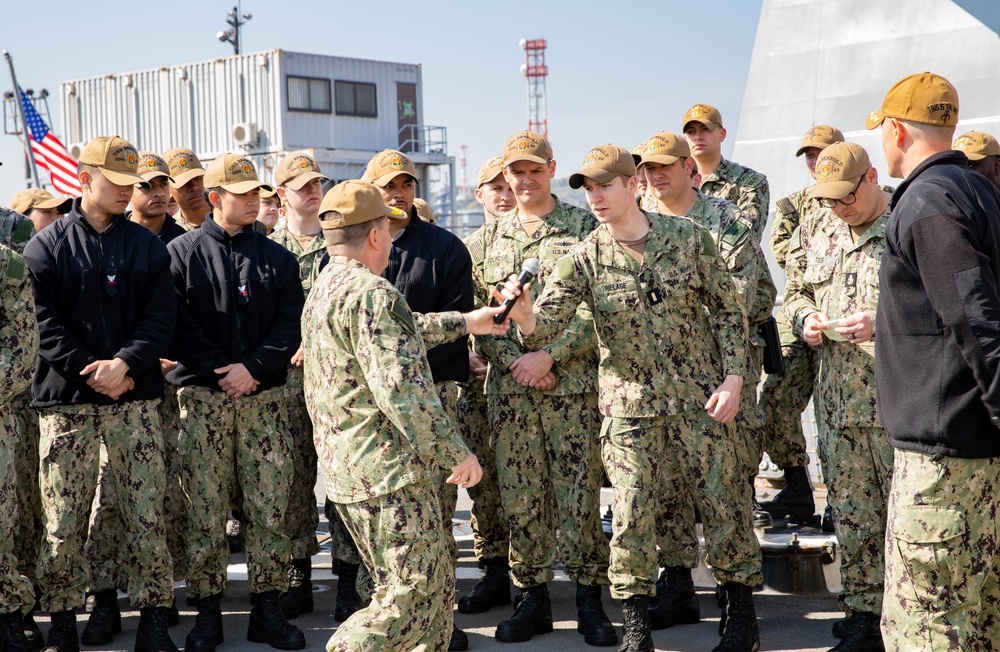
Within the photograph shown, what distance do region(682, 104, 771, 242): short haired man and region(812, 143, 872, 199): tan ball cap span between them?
160 centimetres

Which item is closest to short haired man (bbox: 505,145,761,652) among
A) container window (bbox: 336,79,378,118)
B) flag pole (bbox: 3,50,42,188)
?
flag pole (bbox: 3,50,42,188)

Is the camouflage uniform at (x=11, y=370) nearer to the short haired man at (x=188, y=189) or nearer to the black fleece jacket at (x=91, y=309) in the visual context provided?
the black fleece jacket at (x=91, y=309)

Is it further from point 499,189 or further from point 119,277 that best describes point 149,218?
point 499,189

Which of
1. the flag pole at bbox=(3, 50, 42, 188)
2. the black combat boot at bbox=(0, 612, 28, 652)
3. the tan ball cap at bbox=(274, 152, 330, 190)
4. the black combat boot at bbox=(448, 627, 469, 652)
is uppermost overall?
the flag pole at bbox=(3, 50, 42, 188)

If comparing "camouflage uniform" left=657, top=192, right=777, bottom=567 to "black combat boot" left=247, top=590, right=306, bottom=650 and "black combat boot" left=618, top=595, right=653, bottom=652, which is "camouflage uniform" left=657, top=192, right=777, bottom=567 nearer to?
"black combat boot" left=618, top=595, right=653, bottom=652

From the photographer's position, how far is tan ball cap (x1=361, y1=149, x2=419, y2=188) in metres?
5.65

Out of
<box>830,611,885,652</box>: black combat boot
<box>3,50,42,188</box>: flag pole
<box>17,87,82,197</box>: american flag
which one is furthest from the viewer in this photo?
<box>3,50,42,188</box>: flag pole

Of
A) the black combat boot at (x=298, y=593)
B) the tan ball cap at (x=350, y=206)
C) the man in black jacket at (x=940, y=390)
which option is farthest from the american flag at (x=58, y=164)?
the man in black jacket at (x=940, y=390)

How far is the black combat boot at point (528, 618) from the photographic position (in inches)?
202

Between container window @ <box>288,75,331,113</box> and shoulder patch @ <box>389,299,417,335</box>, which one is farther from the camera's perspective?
container window @ <box>288,75,331,113</box>

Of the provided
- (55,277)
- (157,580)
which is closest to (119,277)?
(55,277)

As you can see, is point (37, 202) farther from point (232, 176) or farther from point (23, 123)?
point (23, 123)

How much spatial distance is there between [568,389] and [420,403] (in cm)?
167

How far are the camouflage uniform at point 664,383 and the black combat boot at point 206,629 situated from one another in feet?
6.46
